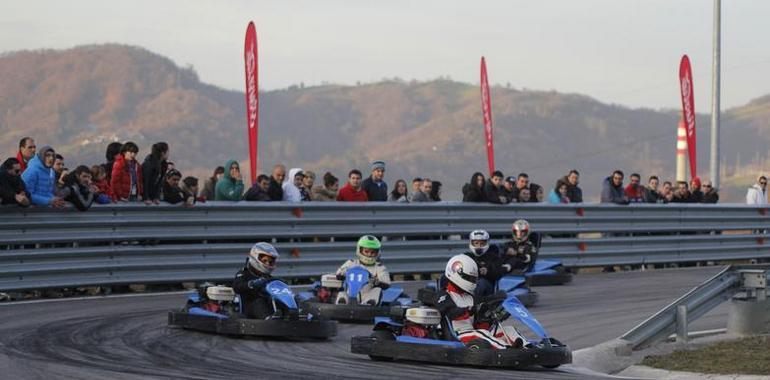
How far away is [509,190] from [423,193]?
1721 mm

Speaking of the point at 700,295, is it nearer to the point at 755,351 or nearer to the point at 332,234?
the point at 755,351

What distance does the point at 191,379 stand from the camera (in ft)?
32.2

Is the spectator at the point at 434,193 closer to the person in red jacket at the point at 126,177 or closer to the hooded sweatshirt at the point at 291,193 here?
the hooded sweatshirt at the point at 291,193

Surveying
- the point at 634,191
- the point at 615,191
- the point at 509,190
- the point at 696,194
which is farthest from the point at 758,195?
the point at 509,190

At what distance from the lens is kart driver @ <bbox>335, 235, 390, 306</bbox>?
15.4 meters

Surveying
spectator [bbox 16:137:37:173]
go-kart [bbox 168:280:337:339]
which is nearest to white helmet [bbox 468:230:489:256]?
go-kart [bbox 168:280:337:339]

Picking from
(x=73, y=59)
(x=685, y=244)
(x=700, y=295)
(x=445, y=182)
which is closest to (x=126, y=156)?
(x=700, y=295)

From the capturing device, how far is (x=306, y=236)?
19453 mm

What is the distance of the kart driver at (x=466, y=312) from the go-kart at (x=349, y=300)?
3.12m

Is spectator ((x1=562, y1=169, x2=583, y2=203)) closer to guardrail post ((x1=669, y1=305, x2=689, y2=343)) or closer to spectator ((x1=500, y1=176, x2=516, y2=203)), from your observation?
spectator ((x1=500, y1=176, x2=516, y2=203))

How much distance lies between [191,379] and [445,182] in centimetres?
13857

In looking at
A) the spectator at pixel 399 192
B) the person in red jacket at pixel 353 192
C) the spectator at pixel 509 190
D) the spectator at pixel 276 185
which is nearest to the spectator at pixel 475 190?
the spectator at pixel 509 190

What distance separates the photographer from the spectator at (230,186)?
63.0 feet

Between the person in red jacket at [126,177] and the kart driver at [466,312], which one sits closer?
the kart driver at [466,312]
